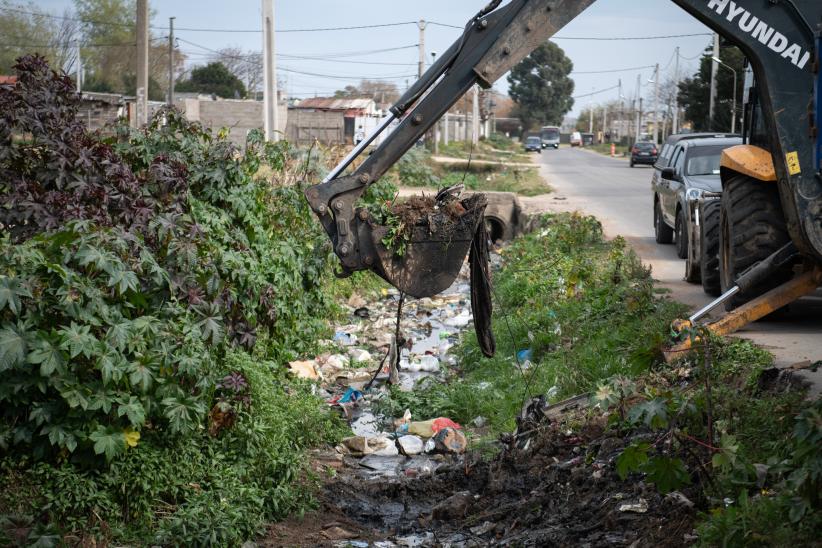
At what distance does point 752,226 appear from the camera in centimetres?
860

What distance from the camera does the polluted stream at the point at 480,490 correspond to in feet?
18.3

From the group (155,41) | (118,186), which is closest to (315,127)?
(155,41)

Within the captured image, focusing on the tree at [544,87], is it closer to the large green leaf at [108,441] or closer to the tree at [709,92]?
the tree at [709,92]

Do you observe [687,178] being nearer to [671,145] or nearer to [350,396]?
[671,145]

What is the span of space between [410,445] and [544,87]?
110m

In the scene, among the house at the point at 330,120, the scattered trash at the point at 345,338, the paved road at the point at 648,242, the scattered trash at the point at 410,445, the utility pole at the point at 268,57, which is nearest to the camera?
the paved road at the point at 648,242

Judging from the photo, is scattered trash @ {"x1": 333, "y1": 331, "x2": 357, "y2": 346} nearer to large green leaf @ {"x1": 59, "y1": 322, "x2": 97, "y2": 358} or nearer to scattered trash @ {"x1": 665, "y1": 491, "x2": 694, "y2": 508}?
large green leaf @ {"x1": 59, "y1": 322, "x2": 97, "y2": 358}

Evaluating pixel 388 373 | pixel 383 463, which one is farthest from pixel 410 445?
pixel 388 373

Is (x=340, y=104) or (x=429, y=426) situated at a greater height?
(x=340, y=104)

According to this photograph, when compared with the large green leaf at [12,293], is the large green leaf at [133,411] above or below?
below

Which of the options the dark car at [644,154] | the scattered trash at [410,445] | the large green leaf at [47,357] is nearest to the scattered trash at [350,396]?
the scattered trash at [410,445]

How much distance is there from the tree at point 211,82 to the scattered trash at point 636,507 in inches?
2719

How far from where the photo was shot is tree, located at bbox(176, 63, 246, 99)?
7224cm

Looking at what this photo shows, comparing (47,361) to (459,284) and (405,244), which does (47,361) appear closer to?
(405,244)
